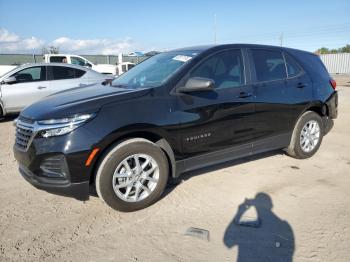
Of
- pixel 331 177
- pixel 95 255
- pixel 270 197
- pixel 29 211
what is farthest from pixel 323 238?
pixel 29 211

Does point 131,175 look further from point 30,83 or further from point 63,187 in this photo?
point 30,83

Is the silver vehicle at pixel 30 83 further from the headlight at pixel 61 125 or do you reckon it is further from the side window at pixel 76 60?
the side window at pixel 76 60

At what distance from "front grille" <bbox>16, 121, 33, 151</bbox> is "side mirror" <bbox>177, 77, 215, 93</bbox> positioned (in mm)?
1627

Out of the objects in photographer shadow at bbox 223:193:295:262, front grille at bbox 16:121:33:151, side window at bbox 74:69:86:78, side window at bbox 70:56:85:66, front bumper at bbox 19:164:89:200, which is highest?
side window at bbox 70:56:85:66

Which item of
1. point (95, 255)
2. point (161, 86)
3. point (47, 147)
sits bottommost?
point (95, 255)

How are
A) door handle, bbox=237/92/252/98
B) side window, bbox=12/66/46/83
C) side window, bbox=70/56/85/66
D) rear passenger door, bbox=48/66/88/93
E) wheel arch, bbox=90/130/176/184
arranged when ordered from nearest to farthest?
wheel arch, bbox=90/130/176/184
door handle, bbox=237/92/252/98
side window, bbox=12/66/46/83
rear passenger door, bbox=48/66/88/93
side window, bbox=70/56/85/66

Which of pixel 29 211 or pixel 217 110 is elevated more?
pixel 217 110

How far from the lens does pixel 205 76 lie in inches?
154

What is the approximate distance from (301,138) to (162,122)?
2.65m

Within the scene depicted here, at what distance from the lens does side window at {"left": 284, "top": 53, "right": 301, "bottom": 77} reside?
4.82m

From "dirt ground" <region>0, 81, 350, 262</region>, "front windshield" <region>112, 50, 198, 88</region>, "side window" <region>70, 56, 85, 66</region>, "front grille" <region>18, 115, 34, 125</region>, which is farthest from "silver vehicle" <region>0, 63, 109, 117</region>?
"side window" <region>70, 56, 85, 66</region>

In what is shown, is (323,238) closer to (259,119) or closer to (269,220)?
(269,220)

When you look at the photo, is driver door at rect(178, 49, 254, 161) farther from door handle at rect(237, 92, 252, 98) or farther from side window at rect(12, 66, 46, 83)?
side window at rect(12, 66, 46, 83)

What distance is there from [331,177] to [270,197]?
1209 millimetres
